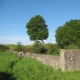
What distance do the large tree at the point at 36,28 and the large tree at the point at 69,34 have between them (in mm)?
4793

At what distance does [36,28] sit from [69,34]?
12.9 meters

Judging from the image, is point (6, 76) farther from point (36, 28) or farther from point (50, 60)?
point (36, 28)

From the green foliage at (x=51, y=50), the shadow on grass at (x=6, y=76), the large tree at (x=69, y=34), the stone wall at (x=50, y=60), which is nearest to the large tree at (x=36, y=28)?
the large tree at (x=69, y=34)

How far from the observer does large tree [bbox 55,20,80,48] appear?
49.8 m

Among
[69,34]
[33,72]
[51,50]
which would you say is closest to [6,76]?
[33,72]

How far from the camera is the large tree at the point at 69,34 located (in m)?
49.8

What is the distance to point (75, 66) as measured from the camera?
1864cm

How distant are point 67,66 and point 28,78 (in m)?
3.39

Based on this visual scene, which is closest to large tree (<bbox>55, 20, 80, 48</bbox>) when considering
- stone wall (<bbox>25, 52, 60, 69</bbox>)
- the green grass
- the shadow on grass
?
stone wall (<bbox>25, 52, 60, 69</bbox>)

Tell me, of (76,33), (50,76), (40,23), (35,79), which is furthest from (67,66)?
(40,23)

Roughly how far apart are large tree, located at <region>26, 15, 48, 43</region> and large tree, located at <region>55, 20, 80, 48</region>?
4.79 m

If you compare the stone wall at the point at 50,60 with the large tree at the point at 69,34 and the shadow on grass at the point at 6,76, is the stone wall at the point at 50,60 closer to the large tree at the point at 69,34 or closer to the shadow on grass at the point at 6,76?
the shadow on grass at the point at 6,76

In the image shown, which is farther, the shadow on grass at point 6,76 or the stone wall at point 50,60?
the stone wall at point 50,60

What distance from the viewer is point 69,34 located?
50.7 m
